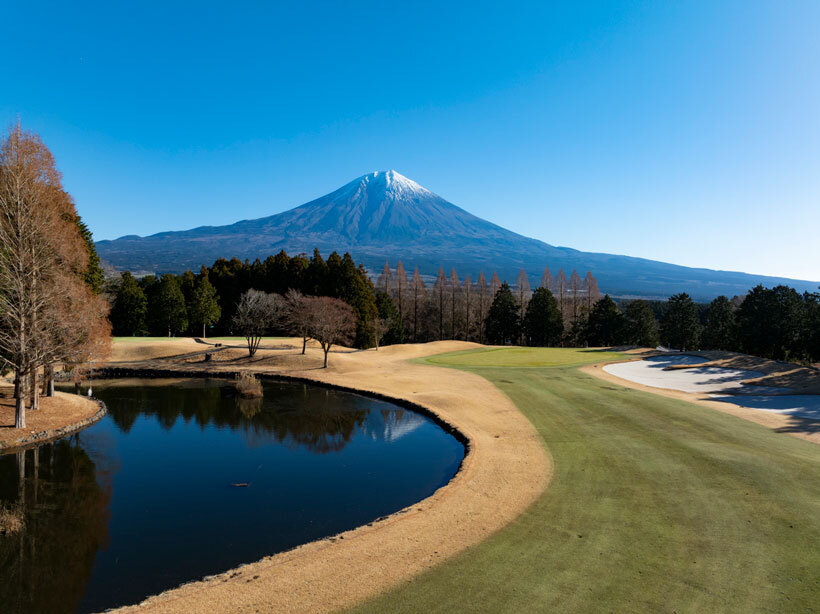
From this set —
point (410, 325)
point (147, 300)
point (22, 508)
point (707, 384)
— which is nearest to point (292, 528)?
point (22, 508)

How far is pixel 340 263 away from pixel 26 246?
39696 mm

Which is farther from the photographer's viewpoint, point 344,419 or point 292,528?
point 344,419

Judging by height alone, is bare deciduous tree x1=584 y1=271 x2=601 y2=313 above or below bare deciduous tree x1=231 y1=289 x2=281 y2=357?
above

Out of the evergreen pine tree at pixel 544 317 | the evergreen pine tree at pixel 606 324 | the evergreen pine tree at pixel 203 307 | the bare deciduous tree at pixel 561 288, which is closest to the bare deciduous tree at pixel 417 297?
the evergreen pine tree at pixel 544 317

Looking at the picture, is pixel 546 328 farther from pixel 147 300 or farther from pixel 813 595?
pixel 813 595

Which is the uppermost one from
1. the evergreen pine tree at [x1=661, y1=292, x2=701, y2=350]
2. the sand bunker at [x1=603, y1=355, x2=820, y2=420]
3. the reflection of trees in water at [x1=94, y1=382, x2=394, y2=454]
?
the evergreen pine tree at [x1=661, y1=292, x2=701, y2=350]

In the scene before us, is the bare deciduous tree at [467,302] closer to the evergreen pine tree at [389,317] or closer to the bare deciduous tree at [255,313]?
the evergreen pine tree at [389,317]

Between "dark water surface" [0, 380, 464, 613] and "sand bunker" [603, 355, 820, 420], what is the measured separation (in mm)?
18266

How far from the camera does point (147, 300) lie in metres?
56.9

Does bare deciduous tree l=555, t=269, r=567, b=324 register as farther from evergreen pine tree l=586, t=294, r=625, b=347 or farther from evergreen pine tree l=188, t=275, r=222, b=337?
evergreen pine tree l=188, t=275, r=222, b=337

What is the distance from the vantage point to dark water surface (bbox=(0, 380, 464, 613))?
973 cm

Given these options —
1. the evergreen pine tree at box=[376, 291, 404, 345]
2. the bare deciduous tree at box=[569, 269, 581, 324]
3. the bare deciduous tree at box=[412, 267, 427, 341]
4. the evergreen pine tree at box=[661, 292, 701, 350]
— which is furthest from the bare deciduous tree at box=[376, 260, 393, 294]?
the evergreen pine tree at box=[661, 292, 701, 350]

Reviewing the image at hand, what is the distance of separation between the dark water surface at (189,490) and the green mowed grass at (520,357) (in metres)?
18.9

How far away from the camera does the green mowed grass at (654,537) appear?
24.7ft
